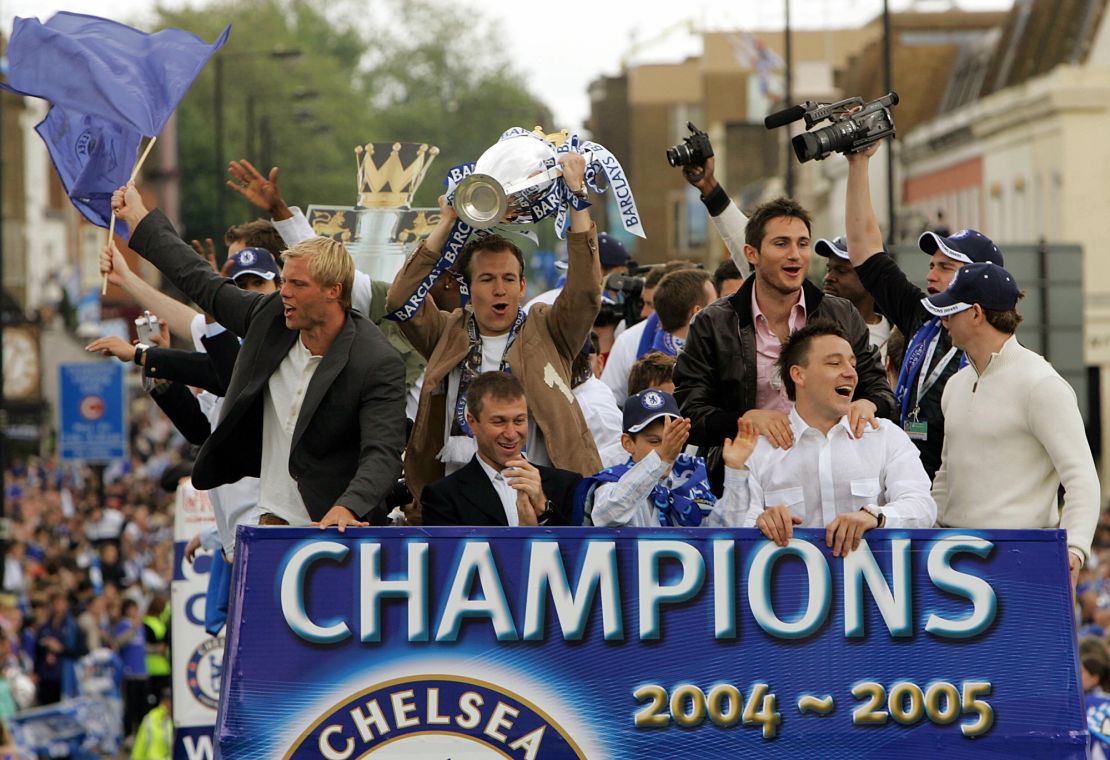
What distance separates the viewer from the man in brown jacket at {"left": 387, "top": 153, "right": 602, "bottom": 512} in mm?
8562

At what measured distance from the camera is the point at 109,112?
9383 millimetres

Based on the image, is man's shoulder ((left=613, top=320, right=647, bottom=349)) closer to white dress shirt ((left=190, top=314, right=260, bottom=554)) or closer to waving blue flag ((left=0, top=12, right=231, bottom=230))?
white dress shirt ((left=190, top=314, right=260, bottom=554))

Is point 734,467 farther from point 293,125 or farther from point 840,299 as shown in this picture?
point 293,125

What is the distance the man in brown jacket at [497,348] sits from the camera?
8.56 m

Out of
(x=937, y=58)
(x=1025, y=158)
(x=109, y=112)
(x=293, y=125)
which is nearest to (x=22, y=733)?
(x=109, y=112)

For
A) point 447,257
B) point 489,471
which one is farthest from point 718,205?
point 489,471

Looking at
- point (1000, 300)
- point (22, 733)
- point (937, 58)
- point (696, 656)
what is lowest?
point (22, 733)

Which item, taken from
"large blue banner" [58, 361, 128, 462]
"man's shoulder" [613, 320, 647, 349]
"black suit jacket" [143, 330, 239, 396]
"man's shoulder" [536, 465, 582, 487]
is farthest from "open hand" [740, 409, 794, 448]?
"large blue banner" [58, 361, 128, 462]

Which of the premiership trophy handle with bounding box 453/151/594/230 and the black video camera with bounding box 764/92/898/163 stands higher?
the black video camera with bounding box 764/92/898/163

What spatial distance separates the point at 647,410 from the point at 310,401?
1.22 metres

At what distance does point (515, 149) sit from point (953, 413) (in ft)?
5.95

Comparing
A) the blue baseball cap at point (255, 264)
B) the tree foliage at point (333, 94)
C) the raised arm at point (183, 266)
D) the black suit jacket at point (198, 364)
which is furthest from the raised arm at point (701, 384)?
the tree foliage at point (333, 94)

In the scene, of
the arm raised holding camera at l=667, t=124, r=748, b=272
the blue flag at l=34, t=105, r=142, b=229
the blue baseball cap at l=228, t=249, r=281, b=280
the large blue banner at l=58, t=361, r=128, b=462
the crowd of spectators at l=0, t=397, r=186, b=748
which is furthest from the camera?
the large blue banner at l=58, t=361, r=128, b=462

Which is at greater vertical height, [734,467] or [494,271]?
[494,271]
